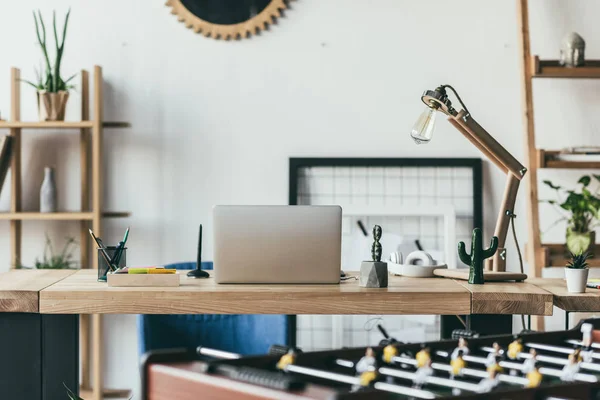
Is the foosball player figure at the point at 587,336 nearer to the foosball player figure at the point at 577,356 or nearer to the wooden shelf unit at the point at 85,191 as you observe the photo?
the foosball player figure at the point at 577,356

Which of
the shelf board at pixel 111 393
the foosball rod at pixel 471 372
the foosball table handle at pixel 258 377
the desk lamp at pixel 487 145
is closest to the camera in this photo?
the foosball table handle at pixel 258 377

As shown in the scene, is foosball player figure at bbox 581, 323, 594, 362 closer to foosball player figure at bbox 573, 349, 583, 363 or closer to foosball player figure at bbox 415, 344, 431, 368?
foosball player figure at bbox 573, 349, 583, 363

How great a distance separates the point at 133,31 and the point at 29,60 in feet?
1.73

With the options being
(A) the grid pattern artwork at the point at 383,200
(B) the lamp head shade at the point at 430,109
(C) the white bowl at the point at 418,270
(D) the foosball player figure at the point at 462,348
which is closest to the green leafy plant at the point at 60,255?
(A) the grid pattern artwork at the point at 383,200

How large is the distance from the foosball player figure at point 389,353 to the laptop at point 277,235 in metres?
0.87

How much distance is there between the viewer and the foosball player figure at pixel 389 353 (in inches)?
53.8

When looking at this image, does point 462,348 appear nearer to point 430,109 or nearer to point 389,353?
point 389,353

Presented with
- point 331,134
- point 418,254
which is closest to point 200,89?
point 331,134

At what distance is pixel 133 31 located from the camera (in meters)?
3.75

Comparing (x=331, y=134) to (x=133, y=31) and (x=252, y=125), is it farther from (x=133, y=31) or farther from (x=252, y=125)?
(x=133, y=31)

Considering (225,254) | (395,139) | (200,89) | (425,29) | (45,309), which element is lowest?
(45,309)

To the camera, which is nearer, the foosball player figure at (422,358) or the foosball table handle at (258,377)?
the foosball table handle at (258,377)

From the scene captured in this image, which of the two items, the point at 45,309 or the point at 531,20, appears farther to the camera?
the point at 531,20

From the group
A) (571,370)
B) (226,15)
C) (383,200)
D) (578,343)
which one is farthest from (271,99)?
(571,370)
